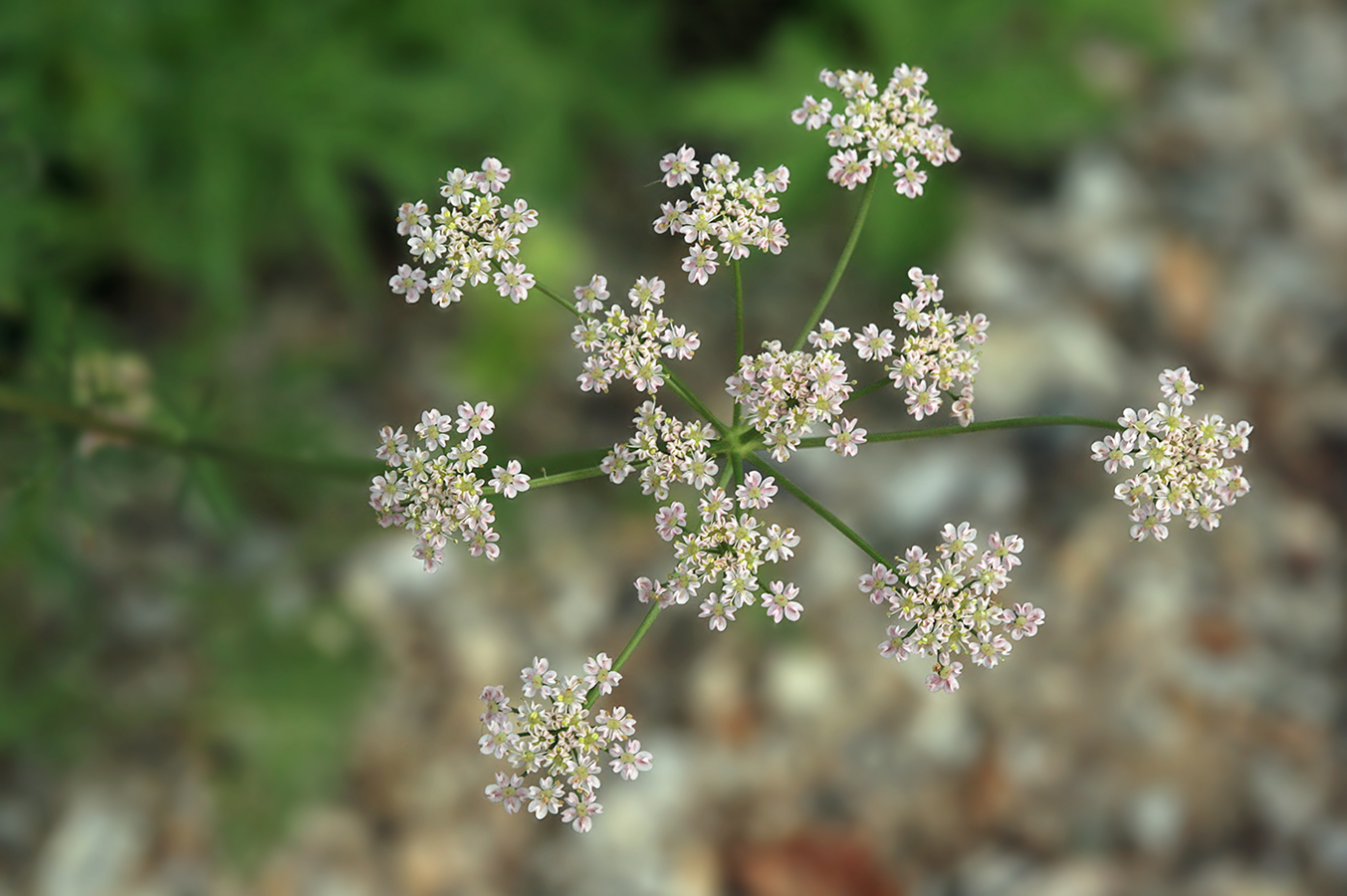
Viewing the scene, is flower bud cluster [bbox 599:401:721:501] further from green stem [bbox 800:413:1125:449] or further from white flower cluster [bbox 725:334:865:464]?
green stem [bbox 800:413:1125:449]

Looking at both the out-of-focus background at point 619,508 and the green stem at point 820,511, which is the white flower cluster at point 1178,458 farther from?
the out-of-focus background at point 619,508

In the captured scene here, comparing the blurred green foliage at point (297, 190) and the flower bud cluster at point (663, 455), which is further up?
the blurred green foliage at point (297, 190)

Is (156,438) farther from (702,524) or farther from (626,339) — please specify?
(702,524)

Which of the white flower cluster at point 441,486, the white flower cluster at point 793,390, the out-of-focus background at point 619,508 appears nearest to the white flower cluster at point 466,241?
the white flower cluster at point 441,486

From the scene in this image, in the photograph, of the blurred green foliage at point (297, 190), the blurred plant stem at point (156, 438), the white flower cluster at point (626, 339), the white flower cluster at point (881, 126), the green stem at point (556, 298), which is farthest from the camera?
the blurred green foliage at point (297, 190)

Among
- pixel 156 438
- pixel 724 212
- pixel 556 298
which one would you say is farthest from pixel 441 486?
pixel 156 438

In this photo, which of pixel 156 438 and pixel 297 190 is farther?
pixel 297 190

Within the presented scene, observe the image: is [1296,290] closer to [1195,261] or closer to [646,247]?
[1195,261]
